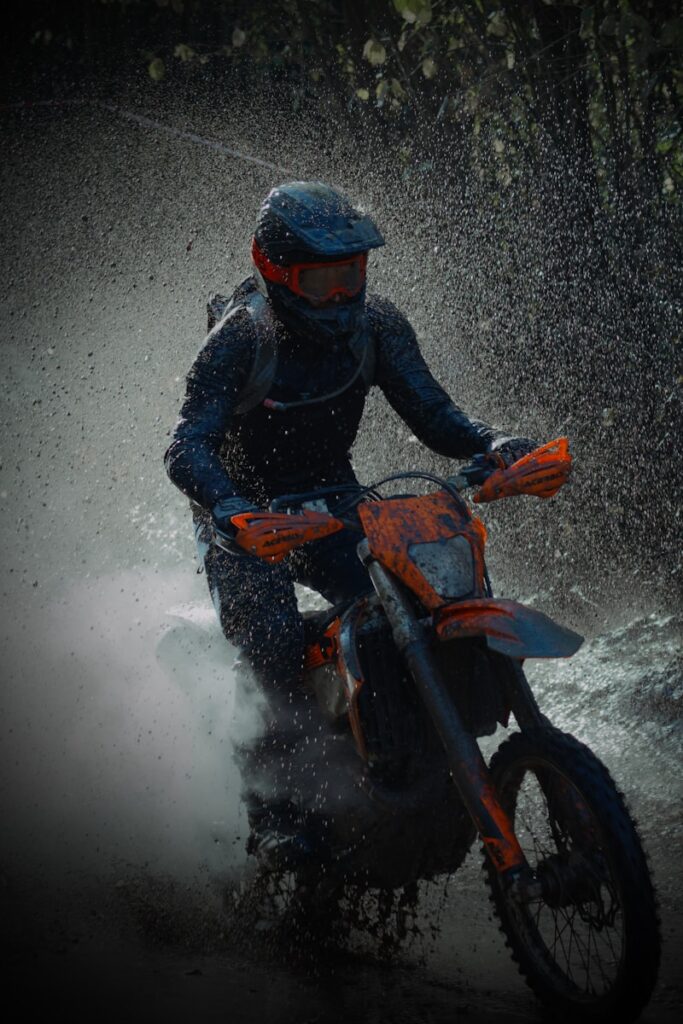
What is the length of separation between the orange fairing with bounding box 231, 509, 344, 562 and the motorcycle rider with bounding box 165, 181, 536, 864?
26cm

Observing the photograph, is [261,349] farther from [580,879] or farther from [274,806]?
[580,879]

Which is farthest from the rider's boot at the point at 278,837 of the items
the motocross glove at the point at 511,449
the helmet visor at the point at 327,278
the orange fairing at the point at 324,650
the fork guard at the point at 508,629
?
the helmet visor at the point at 327,278

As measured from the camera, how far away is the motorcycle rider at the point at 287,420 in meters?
3.60

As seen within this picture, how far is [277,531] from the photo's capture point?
309 centimetres

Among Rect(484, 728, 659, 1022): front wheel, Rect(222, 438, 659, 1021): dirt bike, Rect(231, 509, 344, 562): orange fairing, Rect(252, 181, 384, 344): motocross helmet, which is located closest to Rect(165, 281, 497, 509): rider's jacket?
Rect(252, 181, 384, 344): motocross helmet

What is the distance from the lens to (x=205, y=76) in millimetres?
8875

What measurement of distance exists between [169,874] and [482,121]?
490cm

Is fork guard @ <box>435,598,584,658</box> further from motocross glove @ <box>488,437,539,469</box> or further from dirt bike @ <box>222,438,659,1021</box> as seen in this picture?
motocross glove @ <box>488,437,539,469</box>

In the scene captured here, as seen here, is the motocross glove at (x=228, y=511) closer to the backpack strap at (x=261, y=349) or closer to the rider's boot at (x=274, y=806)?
the backpack strap at (x=261, y=349)

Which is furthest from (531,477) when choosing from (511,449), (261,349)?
(261,349)

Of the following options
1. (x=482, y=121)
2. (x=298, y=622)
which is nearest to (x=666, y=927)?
(x=298, y=622)

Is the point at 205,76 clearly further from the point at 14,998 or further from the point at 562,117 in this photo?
the point at 14,998

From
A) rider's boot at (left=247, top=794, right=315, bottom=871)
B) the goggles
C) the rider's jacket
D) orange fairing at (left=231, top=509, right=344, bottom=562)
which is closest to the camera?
orange fairing at (left=231, top=509, right=344, bottom=562)

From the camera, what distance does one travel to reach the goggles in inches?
142
